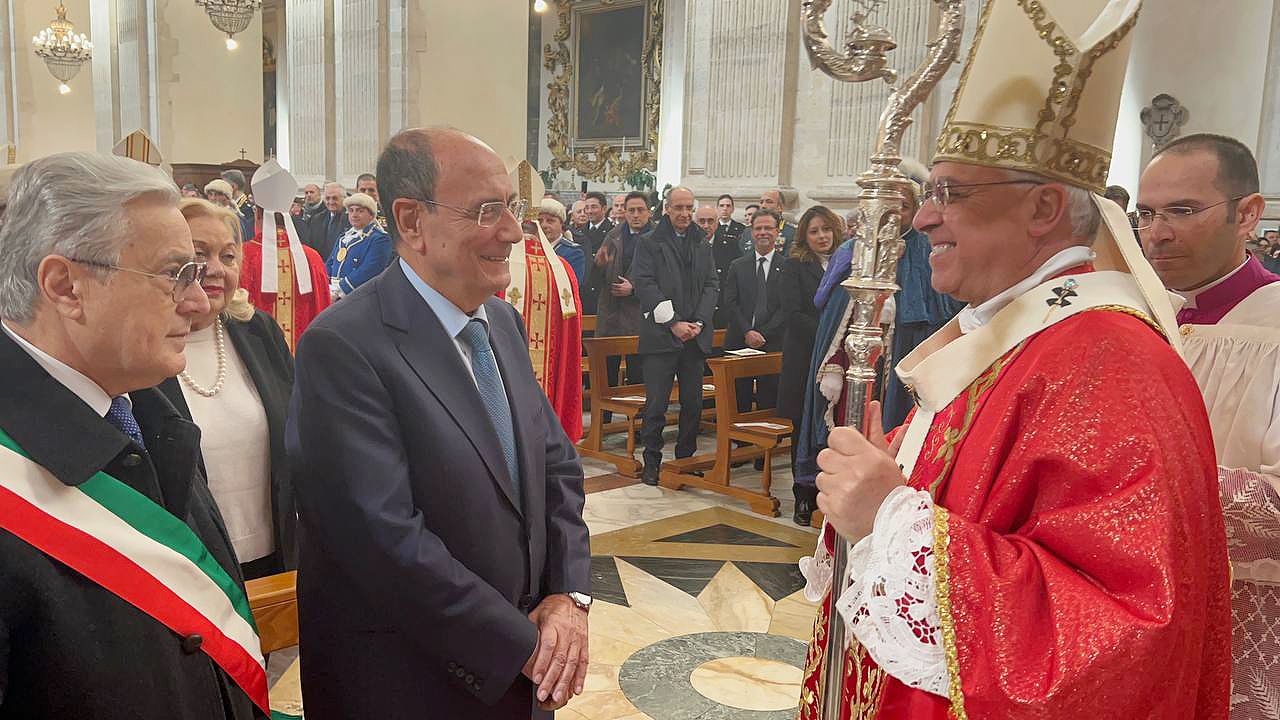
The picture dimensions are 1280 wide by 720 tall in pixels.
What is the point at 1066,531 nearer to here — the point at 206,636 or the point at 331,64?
the point at 206,636

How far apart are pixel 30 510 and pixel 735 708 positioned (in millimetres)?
2570

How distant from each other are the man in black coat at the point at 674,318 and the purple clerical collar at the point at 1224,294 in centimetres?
440

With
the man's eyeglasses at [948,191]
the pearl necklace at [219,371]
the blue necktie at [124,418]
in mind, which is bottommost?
the pearl necklace at [219,371]

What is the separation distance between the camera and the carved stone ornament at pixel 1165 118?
1117 cm

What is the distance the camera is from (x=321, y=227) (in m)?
11.0

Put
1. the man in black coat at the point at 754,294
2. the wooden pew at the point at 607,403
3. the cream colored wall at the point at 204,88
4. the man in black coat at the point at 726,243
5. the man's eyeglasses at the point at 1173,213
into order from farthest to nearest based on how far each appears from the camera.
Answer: the cream colored wall at the point at 204,88 < the man in black coat at the point at 726,243 < the man in black coat at the point at 754,294 < the wooden pew at the point at 607,403 < the man's eyeglasses at the point at 1173,213

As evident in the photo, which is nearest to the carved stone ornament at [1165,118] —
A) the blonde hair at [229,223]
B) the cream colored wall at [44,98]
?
the blonde hair at [229,223]

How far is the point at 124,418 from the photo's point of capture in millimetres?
1492

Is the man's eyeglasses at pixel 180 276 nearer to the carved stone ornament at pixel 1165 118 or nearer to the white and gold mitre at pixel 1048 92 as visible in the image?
the white and gold mitre at pixel 1048 92

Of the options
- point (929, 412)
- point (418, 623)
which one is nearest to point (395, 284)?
point (418, 623)

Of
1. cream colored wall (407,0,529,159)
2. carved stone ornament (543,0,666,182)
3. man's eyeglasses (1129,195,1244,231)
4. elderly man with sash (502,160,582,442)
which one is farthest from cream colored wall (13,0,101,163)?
man's eyeglasses (1129,195,1244,231)

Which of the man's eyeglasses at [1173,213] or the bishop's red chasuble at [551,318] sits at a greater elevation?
the man's eyeglasses at [1173,213]

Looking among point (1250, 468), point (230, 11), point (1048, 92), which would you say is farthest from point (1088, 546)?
point (230, 11)

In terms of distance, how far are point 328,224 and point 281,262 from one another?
593 cm
